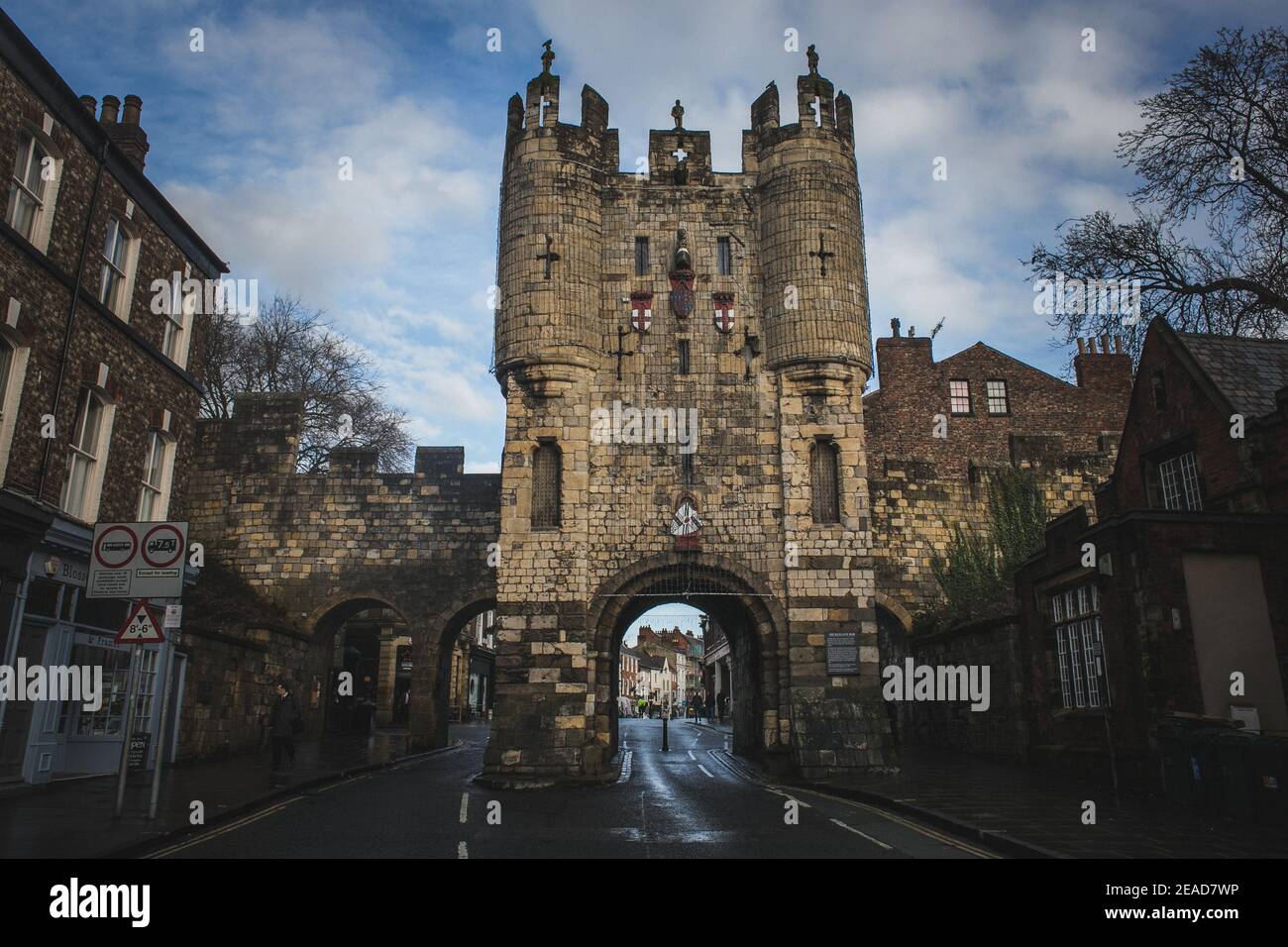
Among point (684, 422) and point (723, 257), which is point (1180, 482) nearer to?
point (684, 422)

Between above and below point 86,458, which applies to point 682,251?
above

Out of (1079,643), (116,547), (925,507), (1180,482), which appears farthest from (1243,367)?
(116,547)

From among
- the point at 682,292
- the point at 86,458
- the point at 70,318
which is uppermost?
the point at 682,292

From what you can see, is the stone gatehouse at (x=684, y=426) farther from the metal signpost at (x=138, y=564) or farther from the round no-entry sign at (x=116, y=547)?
the round no-entry sign at (x=116, y=547)

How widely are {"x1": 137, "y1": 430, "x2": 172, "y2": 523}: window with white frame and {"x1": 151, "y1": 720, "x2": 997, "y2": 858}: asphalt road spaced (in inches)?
250

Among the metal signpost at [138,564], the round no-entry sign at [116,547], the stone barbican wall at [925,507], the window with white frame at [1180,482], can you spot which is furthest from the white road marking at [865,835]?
the stone barbican wall at [925,507]

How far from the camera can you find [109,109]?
19312mm

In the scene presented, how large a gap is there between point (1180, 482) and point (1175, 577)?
4.49m

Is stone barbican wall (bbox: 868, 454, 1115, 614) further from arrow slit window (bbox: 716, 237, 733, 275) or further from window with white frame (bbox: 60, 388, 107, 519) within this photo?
window with white frame (bbox: 60, 388, 107, 519)

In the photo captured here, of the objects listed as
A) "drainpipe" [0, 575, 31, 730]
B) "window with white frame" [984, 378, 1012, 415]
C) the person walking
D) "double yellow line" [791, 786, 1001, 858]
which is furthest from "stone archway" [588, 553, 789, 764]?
"window with white frame" [984, 378, 1012, 415]

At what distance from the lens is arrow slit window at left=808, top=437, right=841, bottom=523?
1938 cm

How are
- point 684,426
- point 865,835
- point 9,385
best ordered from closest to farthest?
point 865,835 → point 9,385 → point 684,426

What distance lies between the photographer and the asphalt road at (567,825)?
8.93 m
